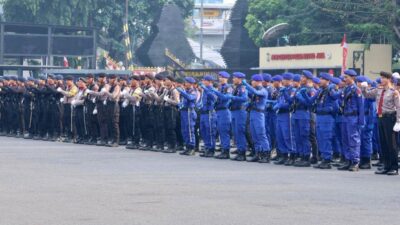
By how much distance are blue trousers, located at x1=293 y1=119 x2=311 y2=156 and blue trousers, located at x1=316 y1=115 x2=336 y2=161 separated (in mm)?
489

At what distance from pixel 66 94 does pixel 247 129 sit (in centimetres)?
851

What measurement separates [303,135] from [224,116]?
279 centimetres

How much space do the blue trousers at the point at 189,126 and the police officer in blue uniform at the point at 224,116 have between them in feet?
3.78

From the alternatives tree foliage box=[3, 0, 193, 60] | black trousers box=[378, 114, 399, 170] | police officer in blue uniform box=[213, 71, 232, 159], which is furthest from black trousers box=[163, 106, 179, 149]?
tree foliage box=[3, 0, 193, 60]

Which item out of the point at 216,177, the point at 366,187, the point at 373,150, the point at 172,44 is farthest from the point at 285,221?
the point at 172,44

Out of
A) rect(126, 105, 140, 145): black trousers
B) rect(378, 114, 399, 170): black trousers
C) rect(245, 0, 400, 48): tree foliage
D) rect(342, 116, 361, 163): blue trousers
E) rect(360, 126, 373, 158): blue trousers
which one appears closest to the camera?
rect(378, 114, 399, 170): black trousers

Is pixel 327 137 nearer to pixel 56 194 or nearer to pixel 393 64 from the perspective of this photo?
pixel 56 194

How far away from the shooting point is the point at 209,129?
1003 inches

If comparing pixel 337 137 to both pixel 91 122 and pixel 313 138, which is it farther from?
pixel 91 122

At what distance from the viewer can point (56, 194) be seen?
15.4 m

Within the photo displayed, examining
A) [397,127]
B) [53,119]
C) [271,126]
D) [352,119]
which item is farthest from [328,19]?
[397,127]

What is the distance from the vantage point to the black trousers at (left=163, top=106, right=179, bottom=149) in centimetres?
2716

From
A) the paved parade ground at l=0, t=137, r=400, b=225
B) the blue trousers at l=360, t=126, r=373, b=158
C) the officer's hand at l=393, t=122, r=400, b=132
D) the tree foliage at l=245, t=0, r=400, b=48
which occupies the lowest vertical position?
the paved parade ground at l=0, t=137, r=400, b=225

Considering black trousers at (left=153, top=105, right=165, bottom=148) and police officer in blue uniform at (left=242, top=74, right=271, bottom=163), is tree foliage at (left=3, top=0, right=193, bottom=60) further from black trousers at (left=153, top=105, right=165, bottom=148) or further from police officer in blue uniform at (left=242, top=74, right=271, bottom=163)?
police officer in blue uniform at (left=242, top=74, right=271, bottom=163)
